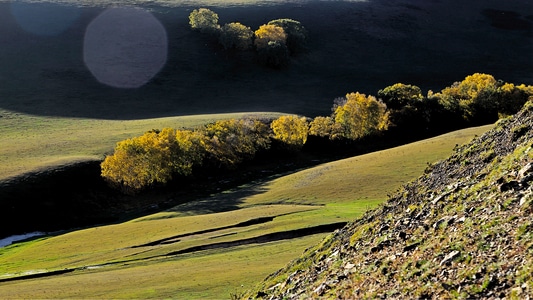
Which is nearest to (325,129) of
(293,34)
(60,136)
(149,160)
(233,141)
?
(233,141)

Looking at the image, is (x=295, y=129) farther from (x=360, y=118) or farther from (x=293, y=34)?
(x=293, y=34)

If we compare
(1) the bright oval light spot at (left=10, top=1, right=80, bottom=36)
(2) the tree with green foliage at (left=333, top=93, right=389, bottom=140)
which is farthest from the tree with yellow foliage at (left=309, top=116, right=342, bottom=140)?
(1) the bright oval light spot at (left=10, top=1, right=80, bottom=36)

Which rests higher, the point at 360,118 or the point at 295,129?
the point at 360,118

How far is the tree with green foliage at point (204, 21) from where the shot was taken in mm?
175450

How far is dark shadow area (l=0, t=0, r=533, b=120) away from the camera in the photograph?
466 ft

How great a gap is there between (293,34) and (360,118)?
2674 inches

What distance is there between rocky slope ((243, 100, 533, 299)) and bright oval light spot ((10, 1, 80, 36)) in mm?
165668

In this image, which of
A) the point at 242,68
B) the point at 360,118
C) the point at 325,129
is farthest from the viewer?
the point at 242,68

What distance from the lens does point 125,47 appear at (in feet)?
541

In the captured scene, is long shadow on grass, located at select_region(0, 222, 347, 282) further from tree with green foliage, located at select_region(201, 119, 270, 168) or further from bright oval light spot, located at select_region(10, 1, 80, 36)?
bright oval light spot, located at select_region(10, 1, 80, 36)

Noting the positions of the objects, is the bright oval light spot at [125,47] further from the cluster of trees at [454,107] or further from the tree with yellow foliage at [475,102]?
the tree with yellow foliage at [475,102]

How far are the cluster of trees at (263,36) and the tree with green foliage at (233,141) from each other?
58.3m

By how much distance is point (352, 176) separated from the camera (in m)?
72.4

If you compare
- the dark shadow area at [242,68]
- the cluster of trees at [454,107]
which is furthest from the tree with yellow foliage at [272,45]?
the cluster of trees at [454,107]
